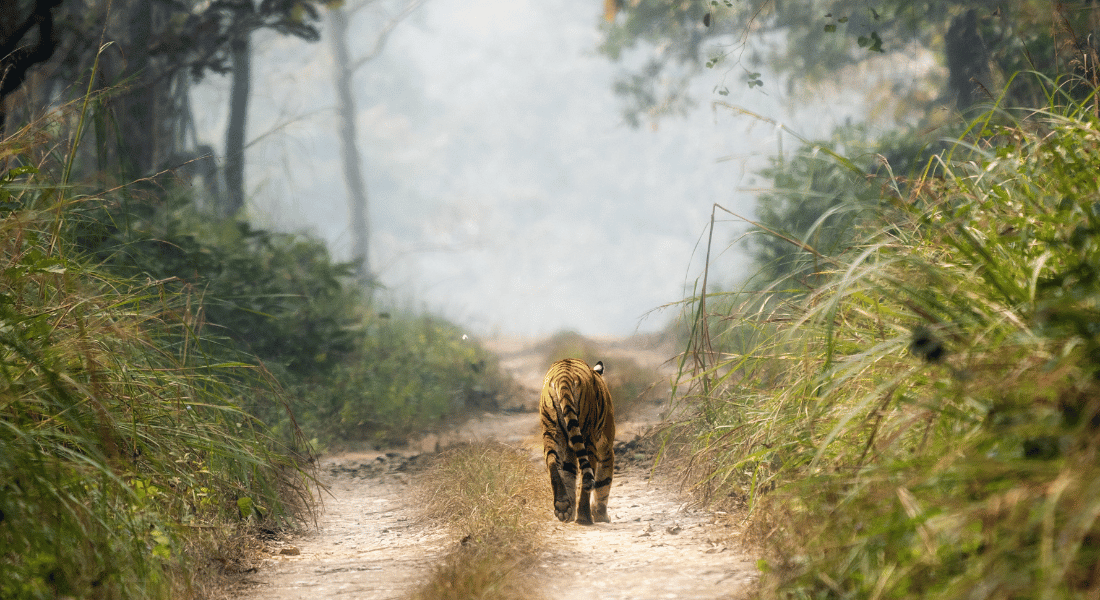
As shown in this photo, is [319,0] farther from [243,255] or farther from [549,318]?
[549,318]

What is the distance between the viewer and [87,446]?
2.48 metres

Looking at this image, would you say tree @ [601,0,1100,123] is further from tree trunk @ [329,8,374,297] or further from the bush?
tree trunk @ [329,8,374,297]

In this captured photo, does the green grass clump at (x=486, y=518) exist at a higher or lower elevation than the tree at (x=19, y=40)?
lower

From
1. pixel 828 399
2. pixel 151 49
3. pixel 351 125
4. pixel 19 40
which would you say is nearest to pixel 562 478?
pixel 828 399

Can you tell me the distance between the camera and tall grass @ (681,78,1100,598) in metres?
1.65

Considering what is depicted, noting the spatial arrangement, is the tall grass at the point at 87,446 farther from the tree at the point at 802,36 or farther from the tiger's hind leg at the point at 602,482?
the tree at the point at 802,36

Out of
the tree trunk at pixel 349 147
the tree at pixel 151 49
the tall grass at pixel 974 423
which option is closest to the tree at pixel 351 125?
the tree trunk at pixel 349 147

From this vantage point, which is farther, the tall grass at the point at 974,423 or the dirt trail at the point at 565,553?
the dirt trail at the point at 565,553

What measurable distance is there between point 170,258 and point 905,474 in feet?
24.1

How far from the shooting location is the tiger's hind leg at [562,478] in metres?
4.58

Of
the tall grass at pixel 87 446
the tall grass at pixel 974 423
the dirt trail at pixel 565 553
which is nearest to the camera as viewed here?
the tall grass at pixel 974 423

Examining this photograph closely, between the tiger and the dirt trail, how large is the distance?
15 cm

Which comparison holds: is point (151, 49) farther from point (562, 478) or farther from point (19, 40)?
point (562, 478)

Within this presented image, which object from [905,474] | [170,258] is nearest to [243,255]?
[170,258]
